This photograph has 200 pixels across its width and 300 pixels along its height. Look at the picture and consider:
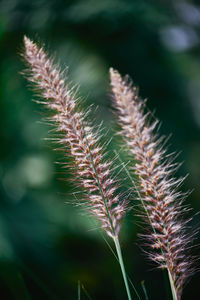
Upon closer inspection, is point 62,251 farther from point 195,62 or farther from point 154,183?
point 195,62

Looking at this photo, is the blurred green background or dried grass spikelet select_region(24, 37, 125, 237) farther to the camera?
the blurred green background

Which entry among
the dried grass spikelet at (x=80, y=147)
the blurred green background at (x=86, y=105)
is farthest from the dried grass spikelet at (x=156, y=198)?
the blurred green background at (x=86, y=105)

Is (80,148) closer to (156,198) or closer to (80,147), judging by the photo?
(80,147)

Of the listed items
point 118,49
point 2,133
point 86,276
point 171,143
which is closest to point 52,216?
point 86,276

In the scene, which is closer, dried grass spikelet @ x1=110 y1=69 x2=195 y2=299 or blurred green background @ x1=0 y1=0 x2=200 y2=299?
dried grass spikelet @ x1=110 y1=69 x2=195 y2=299

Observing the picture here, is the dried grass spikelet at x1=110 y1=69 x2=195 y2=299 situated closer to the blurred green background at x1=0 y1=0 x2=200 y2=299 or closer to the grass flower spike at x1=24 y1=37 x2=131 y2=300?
the grass flower spike at x1=24 y1=37 x2=131 y2=300

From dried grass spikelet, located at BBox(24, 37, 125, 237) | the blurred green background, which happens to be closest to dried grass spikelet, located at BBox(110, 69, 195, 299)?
dried grass spikelet, located at BBox(24, 37, 125, 237)

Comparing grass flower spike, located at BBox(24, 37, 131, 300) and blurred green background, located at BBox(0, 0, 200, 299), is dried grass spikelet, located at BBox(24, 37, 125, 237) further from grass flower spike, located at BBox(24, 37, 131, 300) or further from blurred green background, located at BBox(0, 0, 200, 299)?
blurred green background, located at BBox(0, 0, 200, 299)

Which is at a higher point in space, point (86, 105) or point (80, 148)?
point (86, 105)

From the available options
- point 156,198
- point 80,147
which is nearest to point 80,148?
point 80,147

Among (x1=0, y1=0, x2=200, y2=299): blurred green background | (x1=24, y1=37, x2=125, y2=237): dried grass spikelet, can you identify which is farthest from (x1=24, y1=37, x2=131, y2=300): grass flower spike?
(x1=0, y1=0, x2=200, y2=299): blurred green background
